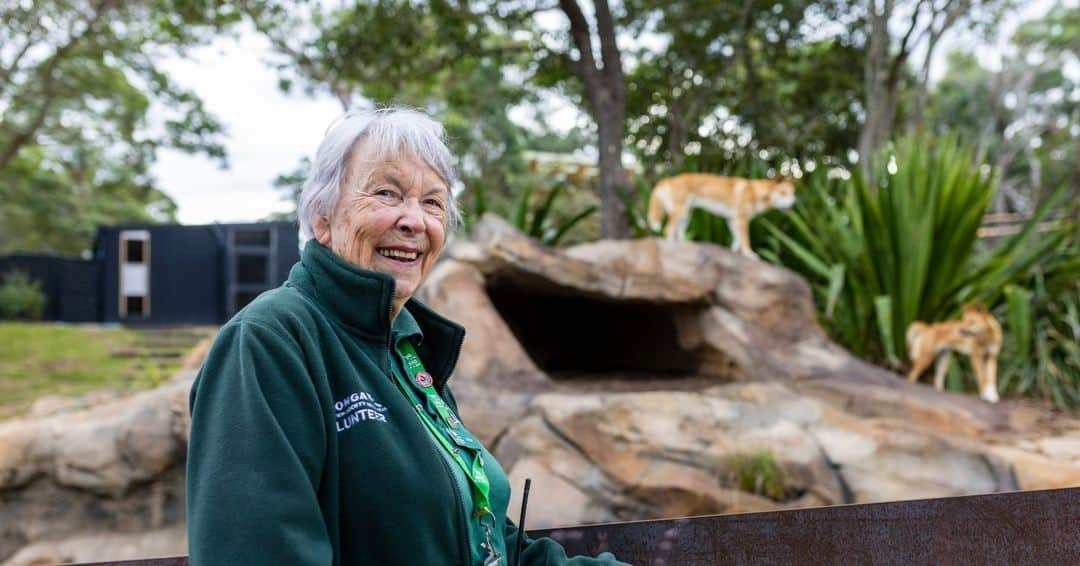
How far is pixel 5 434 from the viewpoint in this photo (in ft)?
12.2

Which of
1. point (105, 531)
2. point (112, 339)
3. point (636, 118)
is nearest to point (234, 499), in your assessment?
point (105, 531)

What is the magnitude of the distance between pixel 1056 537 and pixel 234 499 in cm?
119

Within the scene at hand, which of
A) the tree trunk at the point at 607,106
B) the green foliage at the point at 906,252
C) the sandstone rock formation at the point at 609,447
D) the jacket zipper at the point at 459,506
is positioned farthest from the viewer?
the tree trunk at the point at 607,106

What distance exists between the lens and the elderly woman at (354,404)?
0.88 meters

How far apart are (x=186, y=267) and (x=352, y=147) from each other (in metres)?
15.1

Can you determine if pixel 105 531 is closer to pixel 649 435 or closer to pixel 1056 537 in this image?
pixel 649 435

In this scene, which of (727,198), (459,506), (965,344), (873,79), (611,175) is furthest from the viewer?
(873,79)

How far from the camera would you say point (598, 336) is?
6.28 meters

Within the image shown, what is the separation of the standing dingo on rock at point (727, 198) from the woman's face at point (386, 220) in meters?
4.30

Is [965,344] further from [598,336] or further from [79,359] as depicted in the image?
[79,359]

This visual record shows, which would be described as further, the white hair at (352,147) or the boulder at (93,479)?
the boulder at (93,479)

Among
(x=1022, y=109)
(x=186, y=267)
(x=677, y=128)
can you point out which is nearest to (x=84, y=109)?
(x=186, y=267)

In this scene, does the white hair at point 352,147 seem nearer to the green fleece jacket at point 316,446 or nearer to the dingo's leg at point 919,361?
the green fleece jacket at point 316,446

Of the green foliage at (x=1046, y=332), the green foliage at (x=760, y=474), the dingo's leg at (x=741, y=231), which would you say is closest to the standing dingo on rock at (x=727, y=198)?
the dingo's leg at (x=741, y=231)
